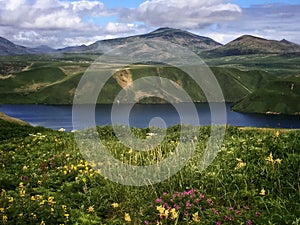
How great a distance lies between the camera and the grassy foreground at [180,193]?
8.09 m

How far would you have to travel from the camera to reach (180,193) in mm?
9219

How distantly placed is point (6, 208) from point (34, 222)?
3.56 ft

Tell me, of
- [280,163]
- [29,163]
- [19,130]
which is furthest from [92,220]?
[19,130]

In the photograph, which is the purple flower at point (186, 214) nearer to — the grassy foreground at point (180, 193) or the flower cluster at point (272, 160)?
the grassy foreground at point (180, 193)

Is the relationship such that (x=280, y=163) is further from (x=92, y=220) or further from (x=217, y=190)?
(x=92, y=220)

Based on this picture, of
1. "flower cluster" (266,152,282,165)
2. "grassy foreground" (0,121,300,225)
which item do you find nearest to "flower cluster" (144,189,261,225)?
"grassy foreground" (0,121,300,225)

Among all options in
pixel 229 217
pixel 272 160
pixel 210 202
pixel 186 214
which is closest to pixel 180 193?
pixel 210 202

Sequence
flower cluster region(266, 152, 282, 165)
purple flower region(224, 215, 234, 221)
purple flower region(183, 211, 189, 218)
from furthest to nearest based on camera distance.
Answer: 1. flower cluster region(266, 152, 282, 165)
2. purple flower region(183, 211, 189, 218)
3. purple flower region(224, 215, 234, 221)

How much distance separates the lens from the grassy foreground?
8094 mm

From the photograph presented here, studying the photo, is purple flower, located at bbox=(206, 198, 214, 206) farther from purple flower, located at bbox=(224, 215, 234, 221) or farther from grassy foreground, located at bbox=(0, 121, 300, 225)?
purple flower, located at bbox=(224, 215, 234, 221)

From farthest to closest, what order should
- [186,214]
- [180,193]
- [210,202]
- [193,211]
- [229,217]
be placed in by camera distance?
[180,193]
[210,202]
[193,211]
[186,214]
[229,217]

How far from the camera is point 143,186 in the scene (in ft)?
34.6

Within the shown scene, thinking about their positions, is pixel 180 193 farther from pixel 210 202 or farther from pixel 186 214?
pixel 186 214

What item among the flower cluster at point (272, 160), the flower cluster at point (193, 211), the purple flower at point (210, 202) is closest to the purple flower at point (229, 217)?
the flower cluster at point (193, 211)
